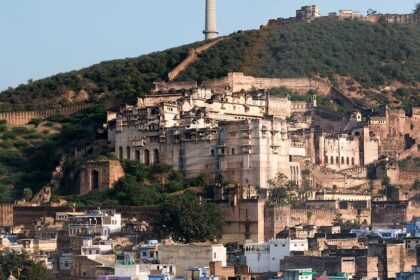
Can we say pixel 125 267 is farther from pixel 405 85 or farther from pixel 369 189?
pixel 405 85

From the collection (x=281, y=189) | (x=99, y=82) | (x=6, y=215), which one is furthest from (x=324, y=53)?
(x=6, y=215)

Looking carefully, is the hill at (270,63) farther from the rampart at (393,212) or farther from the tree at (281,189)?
the rampart at (393,212)

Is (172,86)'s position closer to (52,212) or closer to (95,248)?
(52,212)

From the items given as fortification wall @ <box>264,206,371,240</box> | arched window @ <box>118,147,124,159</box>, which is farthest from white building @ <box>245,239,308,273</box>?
arched window @ <box>118,147,124,159</box>

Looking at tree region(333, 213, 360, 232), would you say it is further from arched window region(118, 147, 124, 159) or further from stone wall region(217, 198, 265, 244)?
arched window region(118, 147, 124, 159)

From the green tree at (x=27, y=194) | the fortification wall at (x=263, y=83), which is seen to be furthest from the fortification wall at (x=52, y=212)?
the fortification wall at (x=263, y=83)
